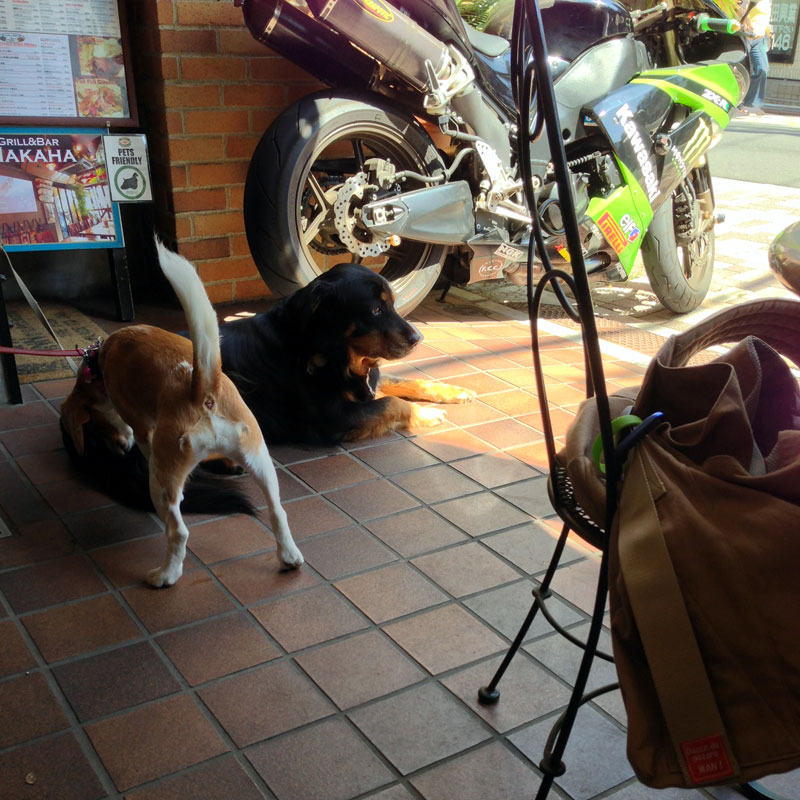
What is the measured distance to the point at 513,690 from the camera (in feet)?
6.32

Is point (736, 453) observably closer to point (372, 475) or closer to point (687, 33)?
point (372, 475)

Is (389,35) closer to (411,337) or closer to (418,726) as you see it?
(411,337)

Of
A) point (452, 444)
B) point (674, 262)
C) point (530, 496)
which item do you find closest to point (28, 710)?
point (530, 496)

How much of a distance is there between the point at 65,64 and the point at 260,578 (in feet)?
9.70

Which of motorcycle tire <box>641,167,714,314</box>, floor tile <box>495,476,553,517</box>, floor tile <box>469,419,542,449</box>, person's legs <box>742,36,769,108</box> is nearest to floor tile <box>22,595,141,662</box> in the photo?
floor tile <box>495,476,553,517</box>

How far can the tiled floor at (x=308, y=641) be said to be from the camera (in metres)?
1.69

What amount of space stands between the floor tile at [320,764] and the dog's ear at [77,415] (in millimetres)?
1362

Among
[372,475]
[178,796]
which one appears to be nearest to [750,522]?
[178,796]

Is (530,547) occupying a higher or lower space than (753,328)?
lower

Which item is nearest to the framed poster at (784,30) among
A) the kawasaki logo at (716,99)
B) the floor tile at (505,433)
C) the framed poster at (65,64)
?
the kawasaki logo at (716,99)

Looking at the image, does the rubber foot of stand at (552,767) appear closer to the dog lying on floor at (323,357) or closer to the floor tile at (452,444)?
the floor tile at (452,444)

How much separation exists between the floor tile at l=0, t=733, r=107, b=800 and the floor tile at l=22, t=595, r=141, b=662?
302 millimetres

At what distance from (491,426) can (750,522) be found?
7.26ft

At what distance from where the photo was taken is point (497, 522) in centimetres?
266
